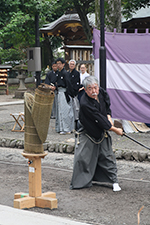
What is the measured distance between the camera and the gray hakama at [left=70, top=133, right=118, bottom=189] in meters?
5.34

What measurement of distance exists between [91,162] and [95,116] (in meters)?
0.69

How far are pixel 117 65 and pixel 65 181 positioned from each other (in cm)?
378

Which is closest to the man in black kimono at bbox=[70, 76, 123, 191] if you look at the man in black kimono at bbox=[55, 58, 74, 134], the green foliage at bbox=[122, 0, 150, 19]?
the man in black kimono at bbox=[55, 58, 74, 134]

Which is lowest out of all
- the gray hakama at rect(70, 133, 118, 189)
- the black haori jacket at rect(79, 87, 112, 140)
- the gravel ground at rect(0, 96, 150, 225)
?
the gravel ground at rect(0, 96, 150, 225)

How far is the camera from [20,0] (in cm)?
1394

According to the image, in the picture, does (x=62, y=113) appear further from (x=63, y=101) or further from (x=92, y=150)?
(x=92, y=150)

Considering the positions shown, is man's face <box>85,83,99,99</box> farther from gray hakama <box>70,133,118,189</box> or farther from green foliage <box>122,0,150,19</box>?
green foliage <box>122,0,150,19</box>

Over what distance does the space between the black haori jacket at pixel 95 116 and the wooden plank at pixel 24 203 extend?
4.21 ft

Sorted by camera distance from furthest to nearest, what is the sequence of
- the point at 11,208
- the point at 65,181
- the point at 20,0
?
the point at 20,0, the point at 65,181, the point at 11,208

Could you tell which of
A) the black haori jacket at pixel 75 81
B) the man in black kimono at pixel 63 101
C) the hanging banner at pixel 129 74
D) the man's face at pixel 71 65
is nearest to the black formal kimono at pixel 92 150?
the hanging banner at pixel 129 74

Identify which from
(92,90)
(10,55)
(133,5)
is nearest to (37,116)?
(92,90)

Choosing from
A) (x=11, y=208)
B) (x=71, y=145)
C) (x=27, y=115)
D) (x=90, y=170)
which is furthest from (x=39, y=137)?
(x=71, y=145)

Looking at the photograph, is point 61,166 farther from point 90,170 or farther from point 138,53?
point 138,53

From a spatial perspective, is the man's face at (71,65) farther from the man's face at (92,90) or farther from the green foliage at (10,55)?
the green foliage at (10,55)
